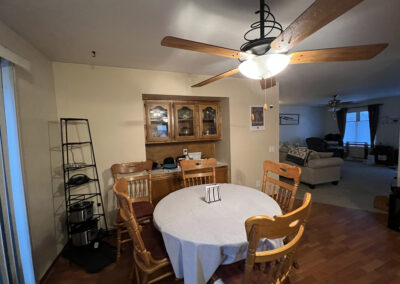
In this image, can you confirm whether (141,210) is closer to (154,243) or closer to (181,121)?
(154,243)

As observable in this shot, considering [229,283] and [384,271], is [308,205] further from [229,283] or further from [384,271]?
[384,271]

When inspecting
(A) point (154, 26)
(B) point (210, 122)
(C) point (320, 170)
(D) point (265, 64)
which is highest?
(A) point (154, 26)

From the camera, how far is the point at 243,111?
10.1 feet

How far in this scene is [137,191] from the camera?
2406 mm

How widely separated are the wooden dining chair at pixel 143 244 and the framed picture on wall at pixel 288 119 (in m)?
7.03

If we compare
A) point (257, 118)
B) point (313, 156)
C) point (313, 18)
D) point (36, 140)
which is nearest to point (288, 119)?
point (313, 156)

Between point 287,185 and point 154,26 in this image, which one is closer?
point 154,26

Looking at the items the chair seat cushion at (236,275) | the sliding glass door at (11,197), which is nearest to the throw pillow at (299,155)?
the chair seat cushion at (236,275)

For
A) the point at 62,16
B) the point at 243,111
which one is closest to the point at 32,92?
the point at 62,16

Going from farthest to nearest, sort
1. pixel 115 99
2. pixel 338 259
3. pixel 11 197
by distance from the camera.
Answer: pixel 115 99 → pixel 338 259 → pixel 11 197

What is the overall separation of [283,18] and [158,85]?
68.1 inches

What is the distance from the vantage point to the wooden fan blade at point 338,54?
1.04 metres

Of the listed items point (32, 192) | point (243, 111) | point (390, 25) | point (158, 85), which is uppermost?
point (390, 25)

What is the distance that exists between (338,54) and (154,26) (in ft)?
4.54
